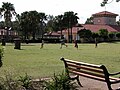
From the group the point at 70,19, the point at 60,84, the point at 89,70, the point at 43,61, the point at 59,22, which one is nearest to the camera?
the point at 60,84

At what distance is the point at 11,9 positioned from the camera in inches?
3907

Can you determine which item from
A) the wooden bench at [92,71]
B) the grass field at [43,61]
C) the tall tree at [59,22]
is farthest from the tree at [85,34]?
the wooden bench at [92,71]

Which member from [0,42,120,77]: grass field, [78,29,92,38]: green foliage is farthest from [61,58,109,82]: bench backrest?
[78,29,92,38]: green foliage

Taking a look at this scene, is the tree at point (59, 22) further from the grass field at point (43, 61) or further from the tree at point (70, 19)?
the grass field at point (43, 61)

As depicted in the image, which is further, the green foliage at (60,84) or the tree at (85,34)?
the tree at (85,34)

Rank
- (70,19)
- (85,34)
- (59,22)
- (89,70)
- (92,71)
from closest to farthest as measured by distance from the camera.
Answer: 1. (92,71)
2. (89,70)
3. (85,34)
4. (70,19)
5. (59,22)

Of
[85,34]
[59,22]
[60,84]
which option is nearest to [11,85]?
[60,84]

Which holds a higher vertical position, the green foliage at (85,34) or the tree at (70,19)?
the tree at (70,19)

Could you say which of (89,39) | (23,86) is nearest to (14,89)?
(23,86)

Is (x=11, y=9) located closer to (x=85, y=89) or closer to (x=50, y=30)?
(x=50, y=30)

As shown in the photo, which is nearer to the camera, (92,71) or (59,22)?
(92,71)

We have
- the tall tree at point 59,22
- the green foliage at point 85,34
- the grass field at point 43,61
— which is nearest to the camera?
the grass field at point 43,61

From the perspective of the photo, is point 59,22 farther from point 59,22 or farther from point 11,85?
point 11,85

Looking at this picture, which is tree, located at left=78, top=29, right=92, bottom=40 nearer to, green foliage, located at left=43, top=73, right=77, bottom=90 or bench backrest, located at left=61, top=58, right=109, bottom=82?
bench backrest, located at left=61, top=58, right=109, bottom=82
